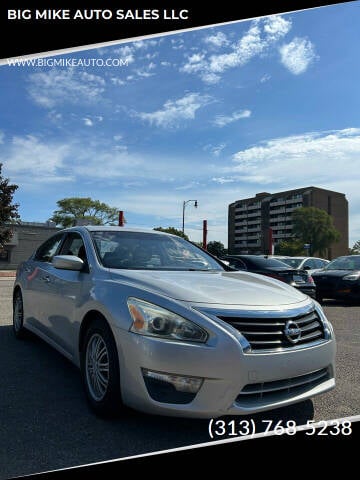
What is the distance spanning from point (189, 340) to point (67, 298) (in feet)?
5.26

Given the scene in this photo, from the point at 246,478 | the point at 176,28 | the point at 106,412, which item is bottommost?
the point at 246,478

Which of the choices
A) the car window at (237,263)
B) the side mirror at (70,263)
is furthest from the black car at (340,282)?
the side mirror at (70,263)

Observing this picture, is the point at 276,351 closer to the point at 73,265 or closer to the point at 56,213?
the point at 73,265

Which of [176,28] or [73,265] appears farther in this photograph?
[176,28]

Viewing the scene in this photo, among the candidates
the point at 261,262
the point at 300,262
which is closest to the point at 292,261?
the point at 300,262

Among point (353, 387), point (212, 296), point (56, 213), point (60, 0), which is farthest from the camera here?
point (56, 213)

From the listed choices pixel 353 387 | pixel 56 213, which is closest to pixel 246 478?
pixel 353 387

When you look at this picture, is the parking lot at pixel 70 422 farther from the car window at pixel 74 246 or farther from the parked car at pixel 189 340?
the car window at pixel 74 246

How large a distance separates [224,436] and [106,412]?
838 mm

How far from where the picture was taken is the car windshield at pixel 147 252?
148 inches

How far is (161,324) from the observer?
8.79 ft

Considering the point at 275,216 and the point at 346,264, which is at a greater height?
the point at 275,216

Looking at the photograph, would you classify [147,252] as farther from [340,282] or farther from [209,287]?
[340,282]

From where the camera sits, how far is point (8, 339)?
18.4 ft
